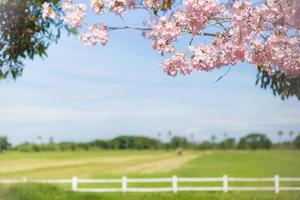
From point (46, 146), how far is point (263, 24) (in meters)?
5.17

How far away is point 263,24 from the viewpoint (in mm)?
4098

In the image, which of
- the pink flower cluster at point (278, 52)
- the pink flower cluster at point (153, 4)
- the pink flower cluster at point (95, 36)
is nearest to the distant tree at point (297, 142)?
the pink flower cluster at point (278, 52)

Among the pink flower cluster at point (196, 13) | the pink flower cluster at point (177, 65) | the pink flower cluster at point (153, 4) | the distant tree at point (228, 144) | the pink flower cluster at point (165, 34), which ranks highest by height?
the pink flower cluster at point (153, 4)

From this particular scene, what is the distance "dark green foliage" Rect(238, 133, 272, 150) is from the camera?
632 centimetres

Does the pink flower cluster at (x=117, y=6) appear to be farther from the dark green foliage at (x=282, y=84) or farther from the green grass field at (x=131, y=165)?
the green grass field at (x=131, y=165)

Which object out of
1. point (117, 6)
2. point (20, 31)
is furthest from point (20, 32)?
point (117, 6)

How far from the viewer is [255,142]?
6340 millimetres

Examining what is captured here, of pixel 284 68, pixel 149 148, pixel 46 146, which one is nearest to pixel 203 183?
pixel 46 146

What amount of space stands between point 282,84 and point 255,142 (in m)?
0.70

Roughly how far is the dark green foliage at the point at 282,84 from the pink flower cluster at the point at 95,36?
2348 millimetres

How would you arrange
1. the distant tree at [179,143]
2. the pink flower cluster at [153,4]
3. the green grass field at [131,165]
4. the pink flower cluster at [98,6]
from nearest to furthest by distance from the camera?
the pink flower cluster at [98,6], the pink flower cluster at [153,4], the distant tree at [179,143], the green grass field at [131,165]

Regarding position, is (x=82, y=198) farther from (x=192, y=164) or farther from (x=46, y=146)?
(x=192, y=164)

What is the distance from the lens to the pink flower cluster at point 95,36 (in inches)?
175

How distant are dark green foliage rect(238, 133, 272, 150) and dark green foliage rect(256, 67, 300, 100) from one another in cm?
48
